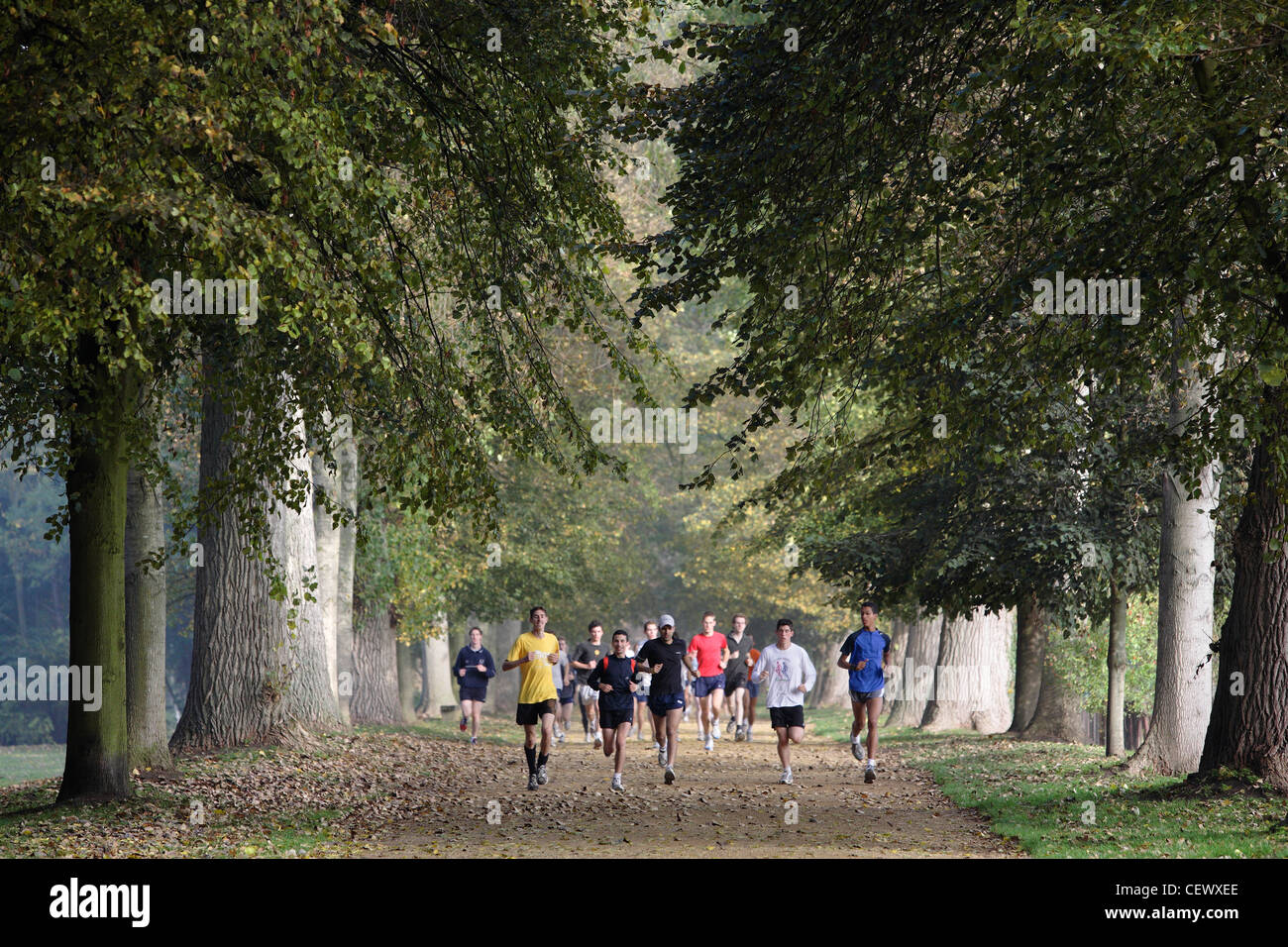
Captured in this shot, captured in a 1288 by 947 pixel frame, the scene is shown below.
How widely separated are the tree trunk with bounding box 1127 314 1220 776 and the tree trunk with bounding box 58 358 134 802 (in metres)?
10.8

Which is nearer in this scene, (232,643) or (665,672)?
(665,672)

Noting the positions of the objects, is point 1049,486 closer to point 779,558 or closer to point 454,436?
point 454,436

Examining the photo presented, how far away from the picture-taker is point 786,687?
15766mm

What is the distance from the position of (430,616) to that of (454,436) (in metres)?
17.6

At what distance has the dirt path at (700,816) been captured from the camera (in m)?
10.8

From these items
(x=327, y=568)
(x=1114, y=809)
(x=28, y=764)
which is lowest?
(x=28, y=764)

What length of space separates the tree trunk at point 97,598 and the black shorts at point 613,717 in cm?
555

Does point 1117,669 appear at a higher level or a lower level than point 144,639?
lower

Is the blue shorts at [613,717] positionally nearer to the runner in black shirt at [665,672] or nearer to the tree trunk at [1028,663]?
the runner in black shirt at [665,672]

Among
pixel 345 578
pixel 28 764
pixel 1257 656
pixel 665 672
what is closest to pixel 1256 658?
pixel 1257 656

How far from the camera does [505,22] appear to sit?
1116 cm

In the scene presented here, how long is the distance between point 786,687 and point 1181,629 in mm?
4543

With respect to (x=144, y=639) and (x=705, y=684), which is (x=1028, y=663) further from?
(x=144, y=639)

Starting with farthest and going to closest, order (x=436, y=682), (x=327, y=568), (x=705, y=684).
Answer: (x=436, y=682) → (x=705, y=684) → (x=327, y=568)
